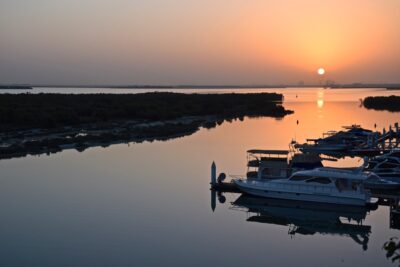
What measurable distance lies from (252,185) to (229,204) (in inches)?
51.5

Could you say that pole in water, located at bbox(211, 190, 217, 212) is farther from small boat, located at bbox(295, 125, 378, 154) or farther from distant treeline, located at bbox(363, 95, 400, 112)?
distant treeline, located at bbox(363, 95, 400, 112)

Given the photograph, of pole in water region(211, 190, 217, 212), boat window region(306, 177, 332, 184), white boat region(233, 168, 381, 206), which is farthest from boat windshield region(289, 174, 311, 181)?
pole in water region(211, 190, 217, 212)

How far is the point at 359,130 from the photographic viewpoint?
4066cm

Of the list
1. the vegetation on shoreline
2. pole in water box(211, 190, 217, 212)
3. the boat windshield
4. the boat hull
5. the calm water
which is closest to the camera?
the calm water

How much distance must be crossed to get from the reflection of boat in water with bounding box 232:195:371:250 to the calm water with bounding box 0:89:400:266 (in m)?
0.04

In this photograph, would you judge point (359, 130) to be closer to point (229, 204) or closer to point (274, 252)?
point (229, 204)

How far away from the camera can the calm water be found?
1465cm

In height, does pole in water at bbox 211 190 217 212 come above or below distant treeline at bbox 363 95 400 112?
below

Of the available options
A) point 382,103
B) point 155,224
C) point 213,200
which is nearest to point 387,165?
point 213,200

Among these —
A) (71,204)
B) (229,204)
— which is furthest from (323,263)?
(71,204)

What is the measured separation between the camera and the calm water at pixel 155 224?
14.6 meters

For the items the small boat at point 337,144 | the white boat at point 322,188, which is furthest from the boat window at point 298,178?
the small boat at point 337,144

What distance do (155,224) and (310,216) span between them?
5.93 metres

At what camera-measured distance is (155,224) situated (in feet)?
58.0
